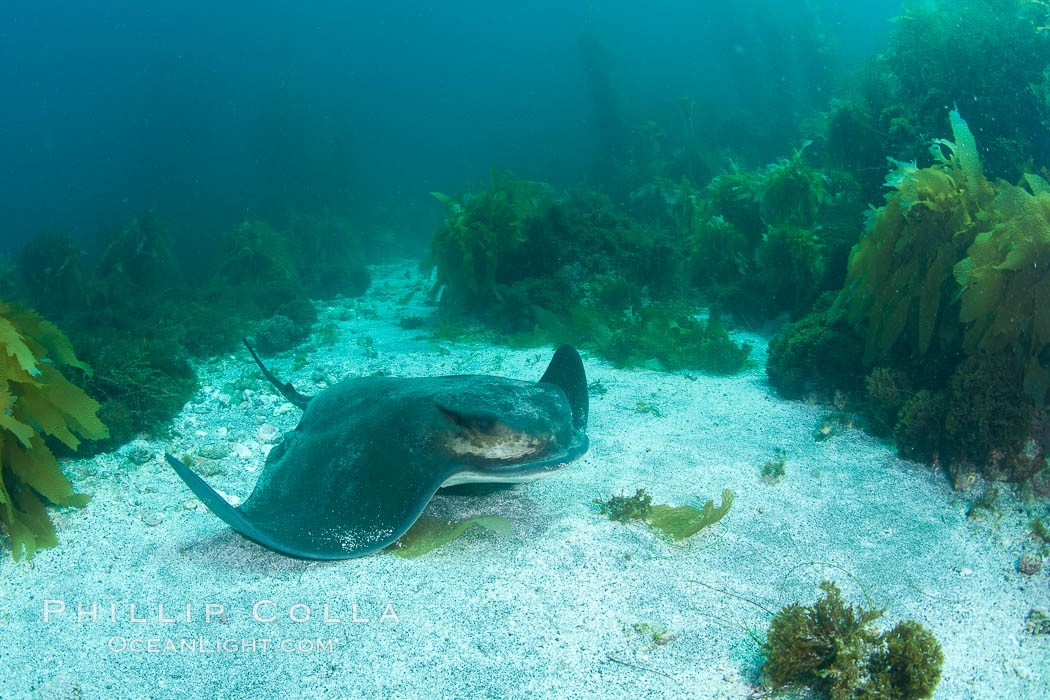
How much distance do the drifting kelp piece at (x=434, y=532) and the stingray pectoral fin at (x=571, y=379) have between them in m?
1.16

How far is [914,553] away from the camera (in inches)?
142

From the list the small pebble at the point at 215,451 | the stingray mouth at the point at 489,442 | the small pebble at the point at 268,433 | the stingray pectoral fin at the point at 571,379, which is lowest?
the small pebble at the point at 268,433

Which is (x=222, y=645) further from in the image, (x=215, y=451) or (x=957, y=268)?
(x=957, y=268)

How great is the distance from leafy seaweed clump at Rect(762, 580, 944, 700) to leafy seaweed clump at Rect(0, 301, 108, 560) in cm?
476

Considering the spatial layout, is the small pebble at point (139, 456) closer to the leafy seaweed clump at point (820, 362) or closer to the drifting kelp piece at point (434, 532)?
the drifting kelp piece at point (434, 532)

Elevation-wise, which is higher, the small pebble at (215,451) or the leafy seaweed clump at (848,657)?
the leafy seaweed clump at (848,657)

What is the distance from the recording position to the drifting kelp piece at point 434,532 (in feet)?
11.7

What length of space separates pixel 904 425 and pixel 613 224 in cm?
723

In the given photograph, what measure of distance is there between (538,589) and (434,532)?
2.81 ft

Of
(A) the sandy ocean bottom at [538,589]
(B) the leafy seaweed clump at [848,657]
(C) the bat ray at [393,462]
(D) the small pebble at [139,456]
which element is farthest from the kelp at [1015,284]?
(D) the small pebble at [139,456]

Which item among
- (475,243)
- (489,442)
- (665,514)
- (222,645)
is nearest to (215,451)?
(222,645)

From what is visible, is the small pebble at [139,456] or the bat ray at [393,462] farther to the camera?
the small pebble at [139,456]

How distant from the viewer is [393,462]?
10.7ft

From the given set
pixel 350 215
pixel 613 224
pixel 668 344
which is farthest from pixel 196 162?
pixel 668 344
